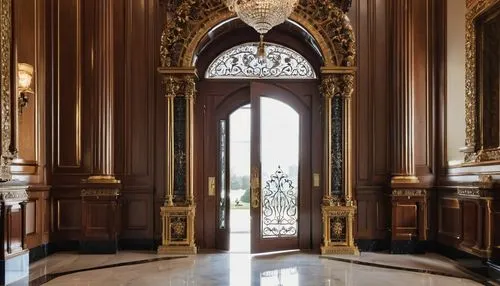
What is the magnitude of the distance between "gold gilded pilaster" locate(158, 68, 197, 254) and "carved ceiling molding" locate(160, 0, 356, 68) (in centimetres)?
21

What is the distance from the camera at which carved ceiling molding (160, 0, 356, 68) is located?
7137mm

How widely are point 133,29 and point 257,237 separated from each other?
11.4ft

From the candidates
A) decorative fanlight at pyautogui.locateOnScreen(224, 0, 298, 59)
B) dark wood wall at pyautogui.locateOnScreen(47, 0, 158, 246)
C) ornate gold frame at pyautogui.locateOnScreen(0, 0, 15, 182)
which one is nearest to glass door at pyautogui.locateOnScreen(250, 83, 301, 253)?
dark wood wall at pyautogui.locateOnScreen(47, 0, 158, 246)

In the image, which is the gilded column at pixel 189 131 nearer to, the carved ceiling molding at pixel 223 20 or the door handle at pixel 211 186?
the carved ceiling molding at pixel 223 20

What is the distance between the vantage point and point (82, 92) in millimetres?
7320

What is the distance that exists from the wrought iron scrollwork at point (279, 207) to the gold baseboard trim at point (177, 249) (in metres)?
1.04

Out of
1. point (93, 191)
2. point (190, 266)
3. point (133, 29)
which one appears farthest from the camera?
point (133, 29)

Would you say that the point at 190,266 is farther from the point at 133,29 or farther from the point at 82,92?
the point at 133,29

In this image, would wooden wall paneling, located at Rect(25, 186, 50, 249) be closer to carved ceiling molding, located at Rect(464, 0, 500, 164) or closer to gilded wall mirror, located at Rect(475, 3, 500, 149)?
carved ceiling molding, located at Rect(464, 0, 500, 164)

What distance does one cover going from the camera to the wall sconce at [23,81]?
6289 mm

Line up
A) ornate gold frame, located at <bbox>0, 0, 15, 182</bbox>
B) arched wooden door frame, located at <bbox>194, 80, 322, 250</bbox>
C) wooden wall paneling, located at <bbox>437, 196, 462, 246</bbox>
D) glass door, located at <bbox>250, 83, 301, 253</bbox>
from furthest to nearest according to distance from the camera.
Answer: arched wooden door frame, located at <bbox>194, 80, 322, 250</bbox> < glass door, located at <bbox>250, 83, 301, 253</bbox> < wooden wall paneling, located at <bbox>437, 196, 462, 246</bbox> < ornate gold frame, located at <bbox>0, 0, 15, 182</bbox>

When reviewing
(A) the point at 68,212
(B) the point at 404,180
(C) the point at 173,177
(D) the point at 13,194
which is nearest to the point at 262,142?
(C) the point at 173,177

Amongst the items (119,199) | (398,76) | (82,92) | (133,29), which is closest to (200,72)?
(133,29)

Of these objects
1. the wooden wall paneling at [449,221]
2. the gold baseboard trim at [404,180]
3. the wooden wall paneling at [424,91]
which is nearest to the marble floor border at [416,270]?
the wooden wall paneling at [449,221]
